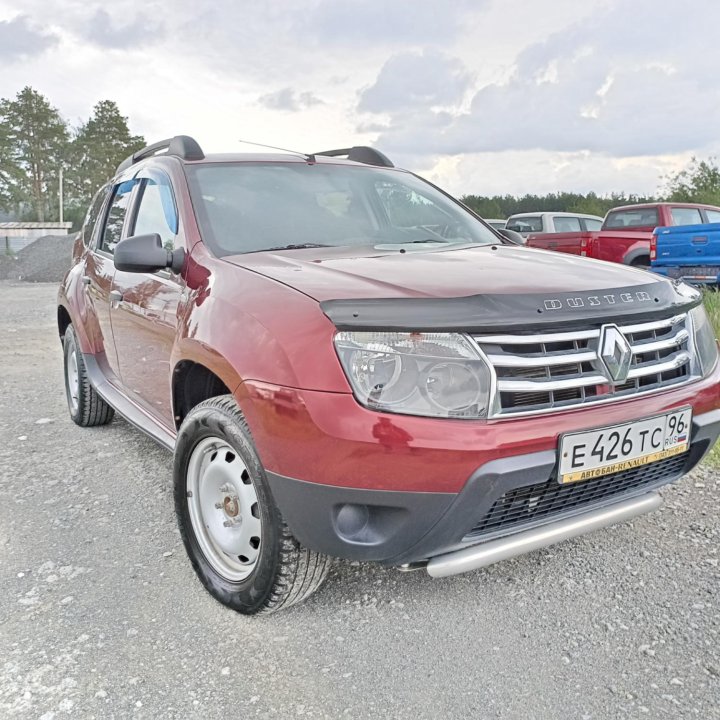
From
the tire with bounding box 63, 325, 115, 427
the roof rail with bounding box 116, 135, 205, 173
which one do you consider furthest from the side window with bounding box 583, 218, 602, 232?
the roof rail with bounding box 116, 135, 205, 173

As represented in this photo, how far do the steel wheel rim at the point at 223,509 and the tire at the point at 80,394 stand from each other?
221 centimetres

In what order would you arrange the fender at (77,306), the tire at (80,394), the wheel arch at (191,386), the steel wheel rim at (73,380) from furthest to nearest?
the steel wheel rim at (73,380)
the tire at (80,394)
the fender at (77,306)
the wheel arch at (191,386)

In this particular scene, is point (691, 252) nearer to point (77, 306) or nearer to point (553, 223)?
point (553, 223)

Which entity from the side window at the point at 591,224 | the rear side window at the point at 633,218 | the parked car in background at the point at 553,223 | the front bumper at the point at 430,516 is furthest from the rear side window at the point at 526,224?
the front bumper at the point at 430,516

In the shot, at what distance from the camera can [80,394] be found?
15.7ft

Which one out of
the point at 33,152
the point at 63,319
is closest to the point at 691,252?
the point at 63,319

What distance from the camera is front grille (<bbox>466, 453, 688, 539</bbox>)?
7.27ft

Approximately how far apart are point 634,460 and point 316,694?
1.25 m

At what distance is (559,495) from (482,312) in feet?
2.23

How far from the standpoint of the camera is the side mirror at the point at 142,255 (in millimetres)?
2826

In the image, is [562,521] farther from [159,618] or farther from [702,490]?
[702,490]

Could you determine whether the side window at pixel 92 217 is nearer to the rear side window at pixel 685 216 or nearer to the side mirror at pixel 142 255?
the side mirror at pixel 142 255

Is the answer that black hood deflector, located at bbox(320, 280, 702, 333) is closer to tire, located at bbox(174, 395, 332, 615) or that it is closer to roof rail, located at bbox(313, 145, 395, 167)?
tire, located at bbox(174, 395, 332, 615)

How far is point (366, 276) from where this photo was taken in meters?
2.43
